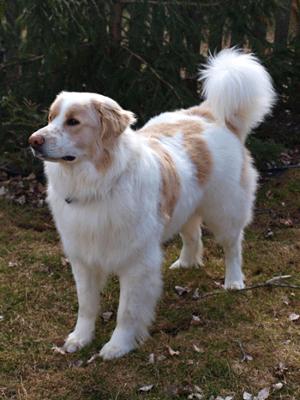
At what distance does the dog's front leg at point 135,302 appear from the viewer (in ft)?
10.5

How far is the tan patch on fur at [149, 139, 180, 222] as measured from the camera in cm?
330

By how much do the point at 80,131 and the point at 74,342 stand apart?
1300 millimetres

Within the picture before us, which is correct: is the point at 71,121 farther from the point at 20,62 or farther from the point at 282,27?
the point at 282,27

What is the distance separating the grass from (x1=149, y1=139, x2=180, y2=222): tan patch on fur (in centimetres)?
78

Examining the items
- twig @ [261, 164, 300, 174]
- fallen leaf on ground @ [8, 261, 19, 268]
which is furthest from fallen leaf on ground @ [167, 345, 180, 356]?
twig @ [261, 164, 300, 174]

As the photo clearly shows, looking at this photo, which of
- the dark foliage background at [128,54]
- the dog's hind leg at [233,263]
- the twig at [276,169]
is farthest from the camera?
the twig at [276,169]

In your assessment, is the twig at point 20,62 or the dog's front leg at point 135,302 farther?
the twig at point 20,62

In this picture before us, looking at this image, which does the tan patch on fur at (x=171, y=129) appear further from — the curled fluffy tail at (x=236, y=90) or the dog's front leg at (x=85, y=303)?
the dog's front leg at (x=85, y=303)

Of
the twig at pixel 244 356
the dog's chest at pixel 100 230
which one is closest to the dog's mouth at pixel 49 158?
the dog's chest at pixel 100 230

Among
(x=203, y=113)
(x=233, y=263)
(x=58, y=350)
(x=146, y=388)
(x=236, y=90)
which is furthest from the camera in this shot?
(x=233, y=263)

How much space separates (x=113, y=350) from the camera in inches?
128

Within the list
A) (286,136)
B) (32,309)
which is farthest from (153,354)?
Answer: (286,136)

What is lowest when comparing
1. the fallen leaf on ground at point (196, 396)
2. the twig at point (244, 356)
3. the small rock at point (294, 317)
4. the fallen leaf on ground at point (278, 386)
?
the fallen leaf on ground at point (196, 396)

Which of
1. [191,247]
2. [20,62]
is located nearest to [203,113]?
[191,247]
